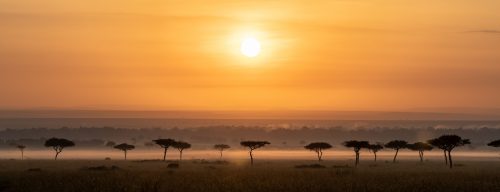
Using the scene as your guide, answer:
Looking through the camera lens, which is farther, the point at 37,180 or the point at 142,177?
the point at 142,177

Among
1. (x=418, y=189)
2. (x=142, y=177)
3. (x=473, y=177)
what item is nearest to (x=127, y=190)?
(x=142, y=177)

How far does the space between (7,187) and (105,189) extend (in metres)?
9.25

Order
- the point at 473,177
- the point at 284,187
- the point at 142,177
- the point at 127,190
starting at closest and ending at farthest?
the point at 127,190 → the point at 284,187 → the point at 142,177 → the point at 473,177

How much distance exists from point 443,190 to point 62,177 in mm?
33779

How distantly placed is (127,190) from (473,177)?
39.7m

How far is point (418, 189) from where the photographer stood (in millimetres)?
57938

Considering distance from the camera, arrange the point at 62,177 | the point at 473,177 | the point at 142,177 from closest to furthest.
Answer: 1. the point at 62,177
2. the point at 142,177
3. the point at 473,177

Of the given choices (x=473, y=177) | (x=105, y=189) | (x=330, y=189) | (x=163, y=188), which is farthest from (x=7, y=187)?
(x=473, y=177)

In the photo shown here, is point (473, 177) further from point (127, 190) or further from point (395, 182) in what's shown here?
point (127, 190)

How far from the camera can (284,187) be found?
5991 cm

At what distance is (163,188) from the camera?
58.0 meters

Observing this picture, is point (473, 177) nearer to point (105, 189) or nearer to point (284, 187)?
point (284, 187)

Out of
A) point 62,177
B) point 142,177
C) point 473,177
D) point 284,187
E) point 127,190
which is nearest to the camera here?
point 127,190

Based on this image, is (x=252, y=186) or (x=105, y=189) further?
(x=252, y=186)
